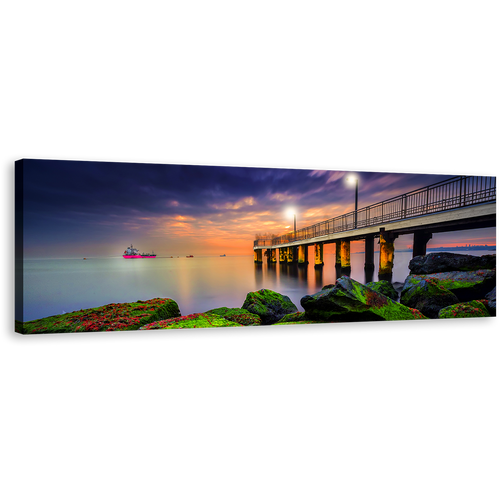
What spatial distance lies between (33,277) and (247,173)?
2660mm

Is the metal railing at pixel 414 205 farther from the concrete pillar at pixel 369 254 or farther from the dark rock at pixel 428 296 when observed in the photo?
the dark rock at pixel 428 296

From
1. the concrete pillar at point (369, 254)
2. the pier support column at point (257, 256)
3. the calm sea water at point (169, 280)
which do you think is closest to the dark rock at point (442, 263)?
the calm sea water at point (169, 280)

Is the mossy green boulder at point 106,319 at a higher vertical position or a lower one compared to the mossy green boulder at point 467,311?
higher

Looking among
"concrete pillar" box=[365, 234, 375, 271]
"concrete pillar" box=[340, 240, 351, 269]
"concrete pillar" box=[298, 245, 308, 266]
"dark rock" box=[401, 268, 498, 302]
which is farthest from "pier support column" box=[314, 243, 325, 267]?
"dark rock" box=[401, 268, 498, 302]

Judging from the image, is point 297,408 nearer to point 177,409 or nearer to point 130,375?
point 177,409

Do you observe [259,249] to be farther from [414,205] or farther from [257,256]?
[414,205]

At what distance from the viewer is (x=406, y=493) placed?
127cm

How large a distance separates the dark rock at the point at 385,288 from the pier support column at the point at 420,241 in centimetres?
66

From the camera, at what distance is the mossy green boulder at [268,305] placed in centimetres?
301

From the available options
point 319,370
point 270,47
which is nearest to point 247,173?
point 270,47

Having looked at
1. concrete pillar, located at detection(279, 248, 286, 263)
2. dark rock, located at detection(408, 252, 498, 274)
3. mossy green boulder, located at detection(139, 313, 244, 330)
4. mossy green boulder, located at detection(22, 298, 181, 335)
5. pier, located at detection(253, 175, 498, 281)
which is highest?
pier, located at detection(253, 175, 498, 281)

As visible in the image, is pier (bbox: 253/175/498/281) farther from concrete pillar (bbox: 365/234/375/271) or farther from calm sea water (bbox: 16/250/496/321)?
calm sea water (bbox: 16/250/496/321)

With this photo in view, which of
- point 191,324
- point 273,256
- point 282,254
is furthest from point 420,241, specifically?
point 191,324

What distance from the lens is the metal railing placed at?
276 centimetres
